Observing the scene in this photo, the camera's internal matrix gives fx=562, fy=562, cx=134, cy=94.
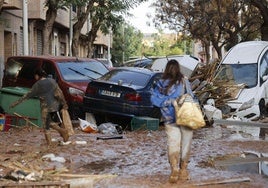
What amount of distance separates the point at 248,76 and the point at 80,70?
5.55m

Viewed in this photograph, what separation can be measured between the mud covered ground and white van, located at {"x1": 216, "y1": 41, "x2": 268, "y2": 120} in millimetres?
3076

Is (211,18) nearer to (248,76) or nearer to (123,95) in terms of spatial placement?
(248,76)

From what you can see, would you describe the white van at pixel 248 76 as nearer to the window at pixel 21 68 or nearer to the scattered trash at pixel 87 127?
the scattered trash at pixel 87 127

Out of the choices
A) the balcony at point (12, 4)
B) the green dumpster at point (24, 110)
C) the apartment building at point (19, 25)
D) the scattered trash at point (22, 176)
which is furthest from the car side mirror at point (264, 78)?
the balcony at point (12, 4)

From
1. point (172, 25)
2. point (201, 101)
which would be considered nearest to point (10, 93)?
point (201, 101)

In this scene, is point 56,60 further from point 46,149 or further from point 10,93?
point 46,149

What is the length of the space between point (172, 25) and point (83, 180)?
38786 mm

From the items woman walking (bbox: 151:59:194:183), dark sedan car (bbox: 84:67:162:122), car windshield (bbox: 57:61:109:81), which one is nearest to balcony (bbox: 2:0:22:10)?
car windshield (bbox: 57:61:109:81)

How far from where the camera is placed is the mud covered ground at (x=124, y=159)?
7598 millimetres

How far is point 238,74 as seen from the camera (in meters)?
→ 18.1

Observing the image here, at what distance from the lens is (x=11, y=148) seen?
34.1 feet

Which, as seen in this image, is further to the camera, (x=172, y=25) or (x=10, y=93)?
(x=172, y=25)

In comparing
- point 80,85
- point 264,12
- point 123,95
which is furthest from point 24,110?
point 264,12

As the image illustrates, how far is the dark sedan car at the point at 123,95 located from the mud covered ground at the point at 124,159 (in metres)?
0.58
